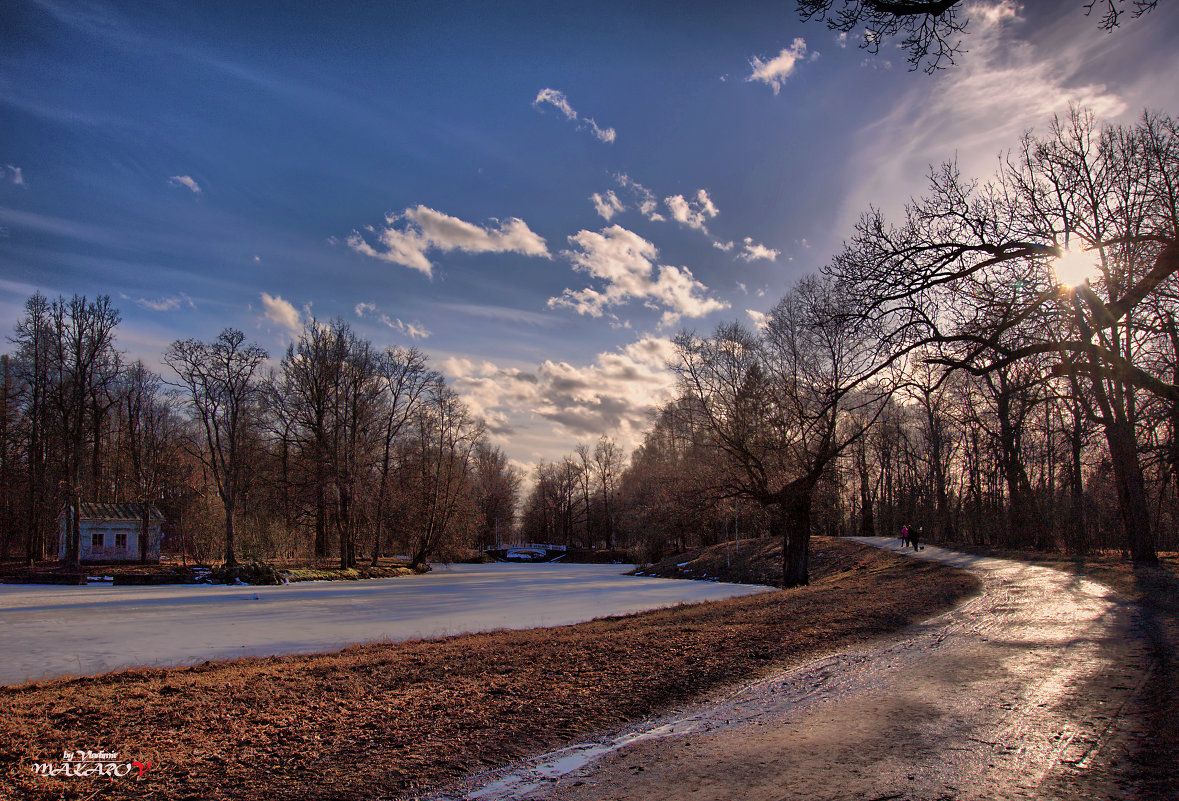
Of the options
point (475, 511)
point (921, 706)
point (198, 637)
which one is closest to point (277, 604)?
point (198, 637)

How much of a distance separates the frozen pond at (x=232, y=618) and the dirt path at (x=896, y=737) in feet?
22.3

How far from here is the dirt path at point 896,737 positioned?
3.17 meters

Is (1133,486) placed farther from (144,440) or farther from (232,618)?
(144,440)

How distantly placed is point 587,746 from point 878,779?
5.75ft

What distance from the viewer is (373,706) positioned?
4.94 metres

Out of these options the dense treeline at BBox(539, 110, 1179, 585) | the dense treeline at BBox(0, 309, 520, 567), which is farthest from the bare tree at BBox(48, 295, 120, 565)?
the dense treeline at BBox(539, 110, 1179, 585)

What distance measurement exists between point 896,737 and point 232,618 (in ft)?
47.0

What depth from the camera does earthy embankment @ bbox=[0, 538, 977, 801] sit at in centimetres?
360

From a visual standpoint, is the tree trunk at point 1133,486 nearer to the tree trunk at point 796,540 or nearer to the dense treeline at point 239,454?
the tree trunk at point 796,540

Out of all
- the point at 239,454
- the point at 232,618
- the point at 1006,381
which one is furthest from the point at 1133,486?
the point at 239,454

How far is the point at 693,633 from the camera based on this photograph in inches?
320

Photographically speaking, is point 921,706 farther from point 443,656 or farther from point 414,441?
point 414,441

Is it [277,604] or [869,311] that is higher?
[869,311]

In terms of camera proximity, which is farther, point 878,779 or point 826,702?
point 826,702
